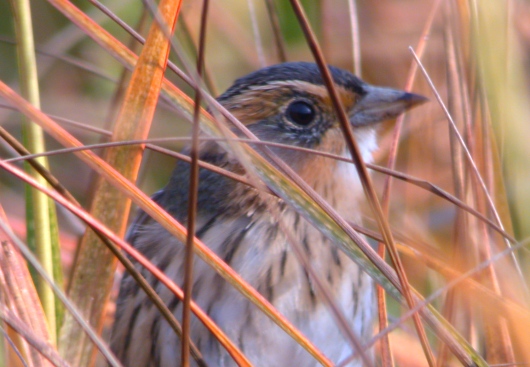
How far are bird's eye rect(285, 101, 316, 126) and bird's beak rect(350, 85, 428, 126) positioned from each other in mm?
110

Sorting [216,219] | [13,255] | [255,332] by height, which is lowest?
[255,332]

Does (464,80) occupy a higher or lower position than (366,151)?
higher

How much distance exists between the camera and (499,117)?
1.80m

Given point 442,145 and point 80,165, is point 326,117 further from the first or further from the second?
point 80,165

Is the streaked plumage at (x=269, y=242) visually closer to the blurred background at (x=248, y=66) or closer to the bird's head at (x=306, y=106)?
the bird's head at (x=306, y=106)

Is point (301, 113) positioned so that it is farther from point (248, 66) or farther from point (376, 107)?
point (248, 66)

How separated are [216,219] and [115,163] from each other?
46 cm

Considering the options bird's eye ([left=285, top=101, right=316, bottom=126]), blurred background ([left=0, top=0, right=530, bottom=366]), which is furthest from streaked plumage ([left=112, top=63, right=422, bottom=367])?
blurred background ([left=0, top=0, right=530, bottom=366])

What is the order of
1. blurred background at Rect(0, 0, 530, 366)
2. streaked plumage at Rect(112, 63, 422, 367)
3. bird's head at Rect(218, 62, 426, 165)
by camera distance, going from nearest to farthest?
streaked plumage at Rect(112, 63, 422, 367), bird's head at Rect(218, 62, 426, 165), blurred background at Rect(0, 0, 530, 366)

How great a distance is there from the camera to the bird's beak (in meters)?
2.13

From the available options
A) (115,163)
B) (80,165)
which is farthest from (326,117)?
(80,165)

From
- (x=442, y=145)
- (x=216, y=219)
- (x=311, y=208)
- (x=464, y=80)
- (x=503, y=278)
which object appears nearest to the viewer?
(x=311, y=208)

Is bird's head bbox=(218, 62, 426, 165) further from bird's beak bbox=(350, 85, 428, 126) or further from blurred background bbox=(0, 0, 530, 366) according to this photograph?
blurred background bbox=(0, 0, 530, 366)

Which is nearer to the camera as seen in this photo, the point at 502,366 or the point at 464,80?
the point at 502,366
